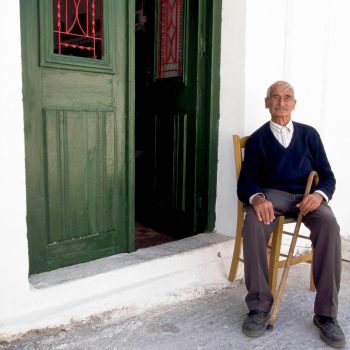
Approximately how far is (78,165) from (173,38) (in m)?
1.42

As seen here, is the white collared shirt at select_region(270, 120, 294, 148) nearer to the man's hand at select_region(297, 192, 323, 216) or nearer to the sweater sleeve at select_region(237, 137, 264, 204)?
the sweater sleeve at select_region(237, 137, 264, 204)

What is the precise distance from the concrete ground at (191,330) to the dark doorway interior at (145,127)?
2.85 feet

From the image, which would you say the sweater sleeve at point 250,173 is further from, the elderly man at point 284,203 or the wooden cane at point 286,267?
the wooden cane at point 286,267

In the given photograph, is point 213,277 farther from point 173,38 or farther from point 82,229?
point 173,38

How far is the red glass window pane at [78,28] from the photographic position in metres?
2.55

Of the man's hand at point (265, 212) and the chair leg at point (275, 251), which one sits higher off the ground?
the man's hand at point (265, 212)

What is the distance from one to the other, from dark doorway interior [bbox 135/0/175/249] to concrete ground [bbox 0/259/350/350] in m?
0.87

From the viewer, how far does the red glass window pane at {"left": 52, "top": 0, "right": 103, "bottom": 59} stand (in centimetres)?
255

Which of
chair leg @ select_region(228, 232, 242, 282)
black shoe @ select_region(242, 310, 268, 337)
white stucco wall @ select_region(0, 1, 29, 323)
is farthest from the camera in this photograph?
chair leg @ select_region(228, 232, 242, 282)

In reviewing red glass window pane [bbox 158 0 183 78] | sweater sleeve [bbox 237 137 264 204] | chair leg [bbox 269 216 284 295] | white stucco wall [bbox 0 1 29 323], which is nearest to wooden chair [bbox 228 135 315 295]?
chair leg [bbox 269 216 284 295]

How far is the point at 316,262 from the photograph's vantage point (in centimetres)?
257

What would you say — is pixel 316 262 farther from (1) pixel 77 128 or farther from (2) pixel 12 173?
(2) pixel 12 173

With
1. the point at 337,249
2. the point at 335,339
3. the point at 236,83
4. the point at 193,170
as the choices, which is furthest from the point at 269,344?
the point at 236,83

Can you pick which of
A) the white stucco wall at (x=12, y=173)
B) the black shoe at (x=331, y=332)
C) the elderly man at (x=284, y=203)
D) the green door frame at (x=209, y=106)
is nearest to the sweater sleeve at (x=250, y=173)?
the elderly man at (x=284, y=203)
